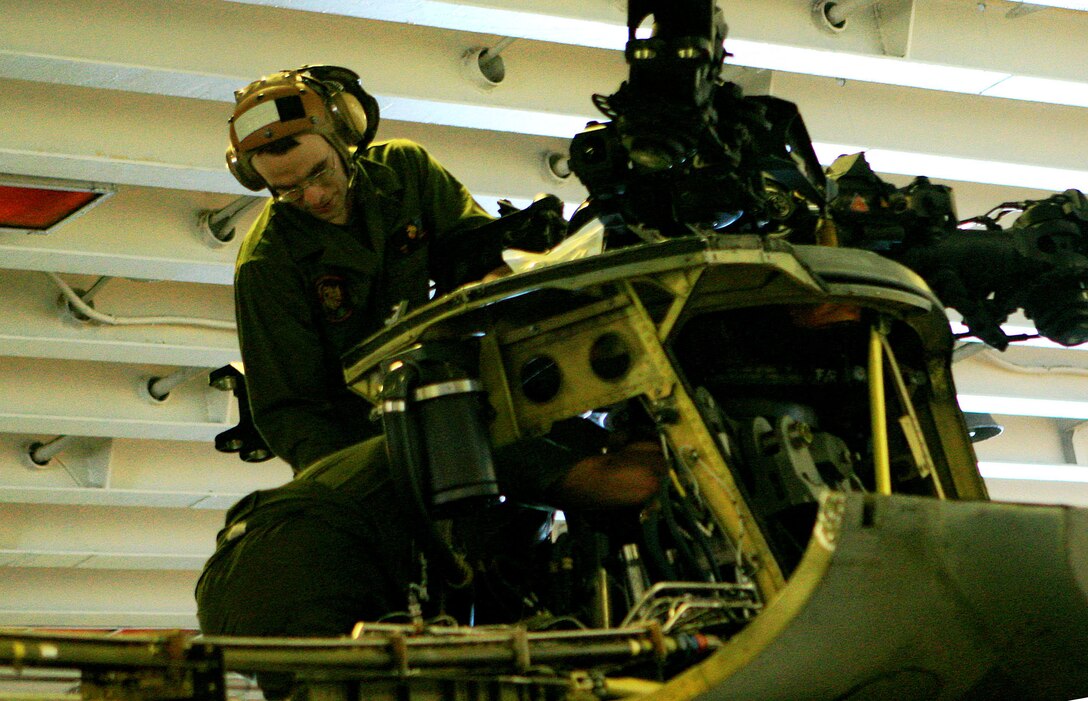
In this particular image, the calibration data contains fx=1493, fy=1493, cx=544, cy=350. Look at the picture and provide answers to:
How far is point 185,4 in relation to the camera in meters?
6.54

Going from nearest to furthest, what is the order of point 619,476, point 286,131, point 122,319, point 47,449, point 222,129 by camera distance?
1. point 619,476
2. point 286,131
3. point 222,129
4. point 122,319
5. point 47,449

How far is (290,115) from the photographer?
186 inches

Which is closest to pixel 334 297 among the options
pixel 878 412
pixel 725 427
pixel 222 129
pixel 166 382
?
pixel 725 427

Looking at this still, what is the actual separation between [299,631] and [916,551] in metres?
1.57

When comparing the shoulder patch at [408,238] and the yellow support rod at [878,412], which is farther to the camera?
the shoulder patch at [408,238]

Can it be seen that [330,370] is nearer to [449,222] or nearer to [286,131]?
[449,222]

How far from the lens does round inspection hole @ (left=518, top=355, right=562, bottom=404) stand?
3.85m

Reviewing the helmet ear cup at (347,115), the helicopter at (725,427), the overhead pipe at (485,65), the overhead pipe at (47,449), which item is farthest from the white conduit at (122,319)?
the helicopter at (725,427)

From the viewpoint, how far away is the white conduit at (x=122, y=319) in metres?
8.17

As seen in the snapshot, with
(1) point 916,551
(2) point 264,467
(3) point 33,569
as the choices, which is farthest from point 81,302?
(1) point 916,551

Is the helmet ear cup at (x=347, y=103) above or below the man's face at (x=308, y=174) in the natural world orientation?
above

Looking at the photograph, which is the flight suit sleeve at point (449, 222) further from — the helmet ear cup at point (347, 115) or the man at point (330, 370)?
the helmet ear cup at point (347, 115)

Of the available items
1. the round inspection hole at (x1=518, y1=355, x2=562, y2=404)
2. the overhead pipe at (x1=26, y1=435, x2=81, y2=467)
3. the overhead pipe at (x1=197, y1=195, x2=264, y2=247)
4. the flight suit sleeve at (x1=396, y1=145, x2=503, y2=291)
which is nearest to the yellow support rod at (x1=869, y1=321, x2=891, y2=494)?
the round inspection hole at (x1=518, y1=355, x2=562, y2=404)

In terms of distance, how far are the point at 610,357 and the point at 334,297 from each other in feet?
4.36
